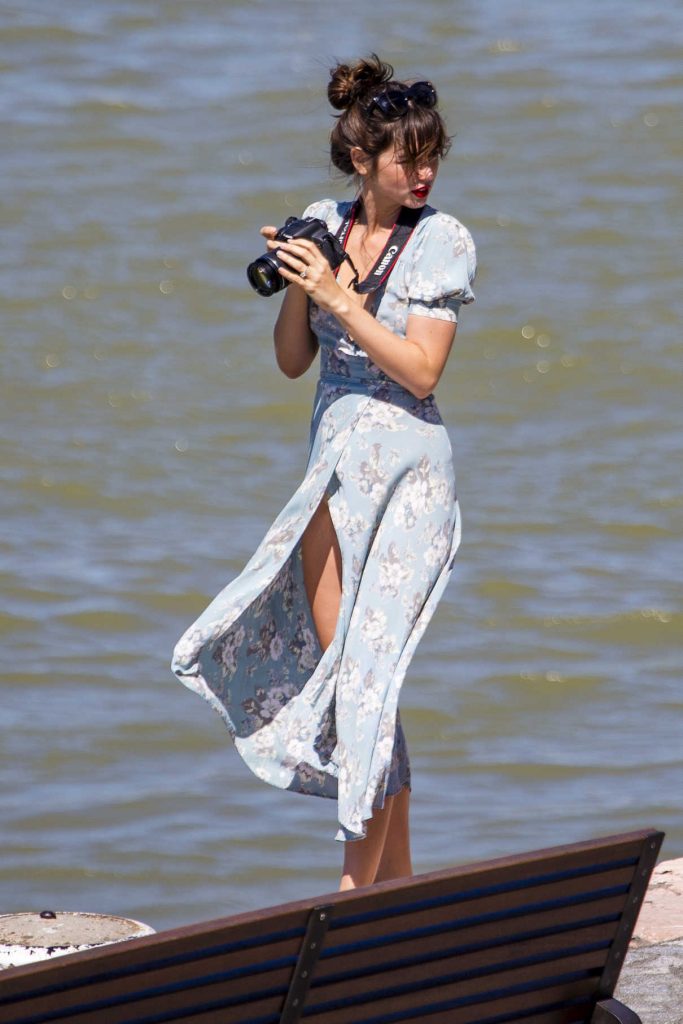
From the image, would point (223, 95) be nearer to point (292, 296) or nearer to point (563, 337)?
point (563, 337)

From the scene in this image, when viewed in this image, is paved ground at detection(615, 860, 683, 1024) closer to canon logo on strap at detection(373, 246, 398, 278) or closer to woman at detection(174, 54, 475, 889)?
woman at detection(174, 54, 475, 889)

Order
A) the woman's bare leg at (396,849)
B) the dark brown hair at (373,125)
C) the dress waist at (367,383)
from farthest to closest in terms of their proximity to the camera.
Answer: the woman's bare leg at (396,849)
the dress waist at (367,383)
the dark brown hair at (373,125)

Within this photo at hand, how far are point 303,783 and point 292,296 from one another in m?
0.90

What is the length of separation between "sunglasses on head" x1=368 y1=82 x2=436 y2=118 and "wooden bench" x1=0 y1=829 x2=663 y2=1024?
1.35 meters

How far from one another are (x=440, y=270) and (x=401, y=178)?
0.57 ft

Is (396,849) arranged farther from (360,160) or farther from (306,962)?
(360,160)

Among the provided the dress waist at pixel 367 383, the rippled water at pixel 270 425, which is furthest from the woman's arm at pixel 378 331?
the rippled water at pixel 270 425

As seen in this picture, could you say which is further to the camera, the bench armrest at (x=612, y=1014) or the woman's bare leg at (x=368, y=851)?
the woman's bare leg at (x=368, y=851)

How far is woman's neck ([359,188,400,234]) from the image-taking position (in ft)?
10.4

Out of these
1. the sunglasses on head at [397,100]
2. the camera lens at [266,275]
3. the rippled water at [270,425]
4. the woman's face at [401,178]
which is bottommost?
the rippled water at [270,425]

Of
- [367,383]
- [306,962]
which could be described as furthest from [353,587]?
[306,962]

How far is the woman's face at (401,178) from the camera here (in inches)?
122

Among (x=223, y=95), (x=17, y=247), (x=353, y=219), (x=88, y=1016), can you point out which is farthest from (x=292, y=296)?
(x=223, y=95)

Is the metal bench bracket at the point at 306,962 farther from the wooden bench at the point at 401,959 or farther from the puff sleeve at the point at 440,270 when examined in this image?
the puff sleeve at the point at 440,270
